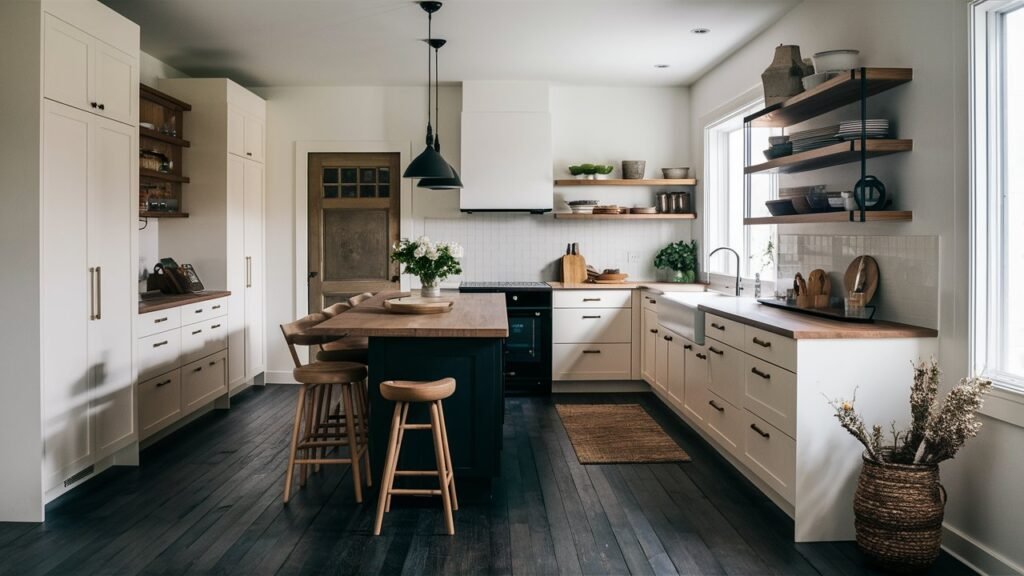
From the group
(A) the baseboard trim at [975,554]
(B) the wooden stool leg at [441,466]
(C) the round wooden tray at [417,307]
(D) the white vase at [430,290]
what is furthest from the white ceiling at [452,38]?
(A) the baseboard trim at [975,554]

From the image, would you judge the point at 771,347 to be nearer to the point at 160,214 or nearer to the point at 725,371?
the point at 725,371

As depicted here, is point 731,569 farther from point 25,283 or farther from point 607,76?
point 607,76

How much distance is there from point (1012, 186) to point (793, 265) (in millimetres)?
1751

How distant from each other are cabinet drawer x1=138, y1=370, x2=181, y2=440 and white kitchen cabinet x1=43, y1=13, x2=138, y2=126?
1.60 meters

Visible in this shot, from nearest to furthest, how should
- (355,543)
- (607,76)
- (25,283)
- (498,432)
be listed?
(355,543), (25,283), (498,432), (607,76)

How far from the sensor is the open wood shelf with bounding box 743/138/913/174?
338 cm

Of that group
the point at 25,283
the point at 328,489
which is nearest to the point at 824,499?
the point at 328,489

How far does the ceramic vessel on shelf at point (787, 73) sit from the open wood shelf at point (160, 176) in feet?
13.3

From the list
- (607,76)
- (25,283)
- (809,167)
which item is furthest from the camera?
(607,76)

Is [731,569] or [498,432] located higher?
[498,432]

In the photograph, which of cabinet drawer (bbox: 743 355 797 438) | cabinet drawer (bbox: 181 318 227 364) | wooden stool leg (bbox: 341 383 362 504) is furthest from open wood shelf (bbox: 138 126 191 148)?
cabinet drawer (bbox: 743 355 797 438)

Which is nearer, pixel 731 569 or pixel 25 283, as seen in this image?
pixel 731 569

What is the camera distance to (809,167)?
402 cm

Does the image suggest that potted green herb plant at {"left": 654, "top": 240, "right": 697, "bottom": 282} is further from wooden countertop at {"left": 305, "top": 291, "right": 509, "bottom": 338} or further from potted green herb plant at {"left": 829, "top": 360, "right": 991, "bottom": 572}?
potted green herb plant at {"left": 829, "top": 360, "right": 991, "bottom": 572}
